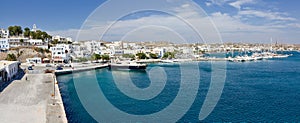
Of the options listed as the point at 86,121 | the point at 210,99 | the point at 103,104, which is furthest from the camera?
the point at 210,99

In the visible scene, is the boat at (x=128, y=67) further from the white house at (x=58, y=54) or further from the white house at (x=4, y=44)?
the white house at (x=4, y=44)

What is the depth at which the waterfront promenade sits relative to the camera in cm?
735

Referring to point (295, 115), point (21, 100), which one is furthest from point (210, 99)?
point (21, 100)

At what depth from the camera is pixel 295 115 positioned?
1022 centimetres

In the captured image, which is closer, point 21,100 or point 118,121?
point 118,121

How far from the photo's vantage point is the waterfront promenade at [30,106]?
735 centimetres

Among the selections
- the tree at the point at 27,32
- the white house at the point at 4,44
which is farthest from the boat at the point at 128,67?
the tree at the point at 27,32

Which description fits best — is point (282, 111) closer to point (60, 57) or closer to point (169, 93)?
point (169, 93)

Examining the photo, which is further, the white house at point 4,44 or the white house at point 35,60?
the white house at point 4,44

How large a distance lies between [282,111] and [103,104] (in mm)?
8191

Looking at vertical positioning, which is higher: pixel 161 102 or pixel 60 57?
pixel 60 57

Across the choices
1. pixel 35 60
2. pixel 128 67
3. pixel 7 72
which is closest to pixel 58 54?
pixel 35 60

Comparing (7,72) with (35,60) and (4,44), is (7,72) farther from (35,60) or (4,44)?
(4,44)

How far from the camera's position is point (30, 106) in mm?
8828
